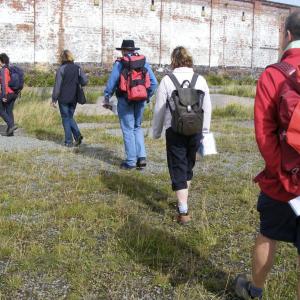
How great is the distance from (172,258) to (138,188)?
224cm

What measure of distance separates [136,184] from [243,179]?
151cm

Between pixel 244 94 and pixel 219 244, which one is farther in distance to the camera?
pixel 244 94

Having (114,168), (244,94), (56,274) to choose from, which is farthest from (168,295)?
(244,94)

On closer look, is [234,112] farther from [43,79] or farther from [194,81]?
[43,79]

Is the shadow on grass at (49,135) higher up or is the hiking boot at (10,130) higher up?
the hiking boot at (10,130)

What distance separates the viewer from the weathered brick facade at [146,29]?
1155 inches

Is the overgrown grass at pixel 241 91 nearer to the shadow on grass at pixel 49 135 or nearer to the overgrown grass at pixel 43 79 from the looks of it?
the overgrown grass at pixel 43 79

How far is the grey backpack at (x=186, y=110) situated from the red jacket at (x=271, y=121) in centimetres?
196

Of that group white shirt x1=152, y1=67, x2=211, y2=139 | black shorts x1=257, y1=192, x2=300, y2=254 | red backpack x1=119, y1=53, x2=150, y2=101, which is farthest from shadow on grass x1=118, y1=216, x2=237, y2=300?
red backpack x1=119, y1=53, x2=150, y2=101

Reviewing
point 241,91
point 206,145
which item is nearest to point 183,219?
point 206,145

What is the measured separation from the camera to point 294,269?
3.90 meters

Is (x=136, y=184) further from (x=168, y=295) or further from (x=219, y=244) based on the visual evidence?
(x=168, y=295)

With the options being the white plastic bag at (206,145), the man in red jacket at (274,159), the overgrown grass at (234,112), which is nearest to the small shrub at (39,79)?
the overgrown grass at (234,112)

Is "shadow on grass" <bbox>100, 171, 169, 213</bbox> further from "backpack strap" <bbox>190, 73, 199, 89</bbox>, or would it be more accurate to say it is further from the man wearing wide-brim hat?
"backpack strap" <bbox>190, 73, 199, 89</bbox>
